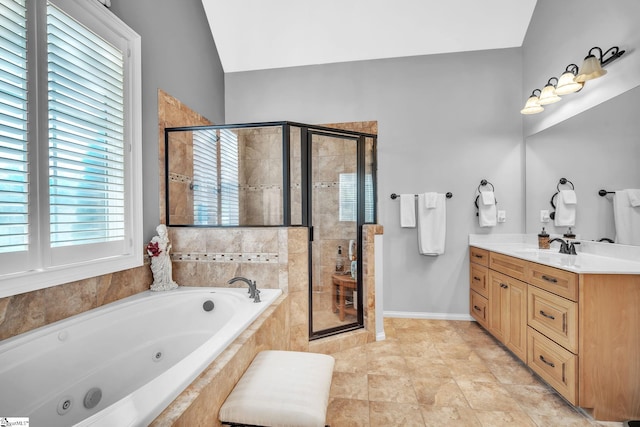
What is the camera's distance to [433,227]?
2979 millimetres

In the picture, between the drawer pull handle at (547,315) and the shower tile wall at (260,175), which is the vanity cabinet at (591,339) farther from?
the shower tile wall at (260,175)

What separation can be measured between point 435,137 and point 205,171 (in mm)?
2338

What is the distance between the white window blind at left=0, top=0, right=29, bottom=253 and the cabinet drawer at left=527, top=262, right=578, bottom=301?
9.02 ft

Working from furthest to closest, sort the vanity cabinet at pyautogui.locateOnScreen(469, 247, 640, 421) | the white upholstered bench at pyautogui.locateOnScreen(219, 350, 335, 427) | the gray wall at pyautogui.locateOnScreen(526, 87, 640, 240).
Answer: the gray wall at pyautogui.locateOnScreen(526, 87, 640, 240), the vanity cabinet at pyautogui.locateOnScreen(469, 247, 640, 421), the white upholstered bench at pyautogui.locateOnScreen(219, 350, 335, 427)

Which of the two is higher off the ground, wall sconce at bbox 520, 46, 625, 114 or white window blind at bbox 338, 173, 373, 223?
wall sconce at bbox 520, 46, 625, 114

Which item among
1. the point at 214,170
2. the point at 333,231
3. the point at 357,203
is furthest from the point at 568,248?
the point at 214,170

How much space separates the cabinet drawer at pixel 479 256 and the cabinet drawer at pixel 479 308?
12.8 inches

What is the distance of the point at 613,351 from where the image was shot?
1.53 meters

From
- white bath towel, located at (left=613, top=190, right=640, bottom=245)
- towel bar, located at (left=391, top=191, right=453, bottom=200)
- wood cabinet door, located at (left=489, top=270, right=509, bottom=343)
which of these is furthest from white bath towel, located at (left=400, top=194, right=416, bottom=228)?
white bath towel, located at (left=613, top=190, right=640, bottom=245)

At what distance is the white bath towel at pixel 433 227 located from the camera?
2957 mm

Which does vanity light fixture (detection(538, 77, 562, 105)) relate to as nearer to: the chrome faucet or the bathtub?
the chrome faucet

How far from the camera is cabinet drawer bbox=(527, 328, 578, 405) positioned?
1.59m

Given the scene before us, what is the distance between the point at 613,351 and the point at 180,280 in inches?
108

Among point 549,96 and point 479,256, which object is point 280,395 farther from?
point 549,96
